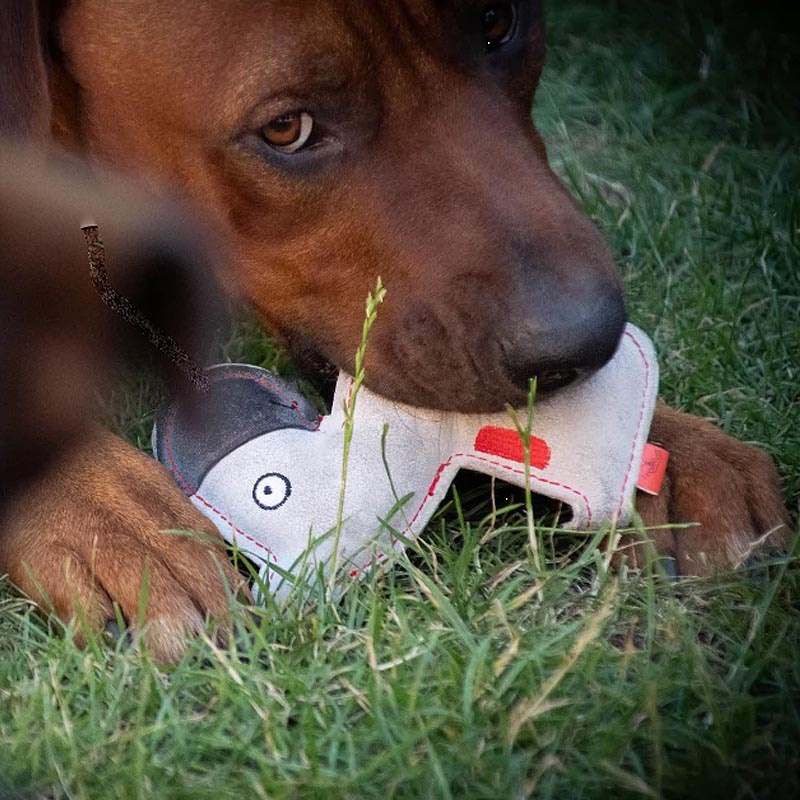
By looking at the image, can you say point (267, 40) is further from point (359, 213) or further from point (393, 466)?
point (393, 466)

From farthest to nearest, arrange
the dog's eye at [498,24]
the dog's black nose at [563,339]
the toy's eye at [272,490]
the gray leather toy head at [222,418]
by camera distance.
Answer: the dog's eye at [498,24]
the gray leather toy head at [222,418]
the toy's eye at [272,490]
the dog's black nose at [563,339]

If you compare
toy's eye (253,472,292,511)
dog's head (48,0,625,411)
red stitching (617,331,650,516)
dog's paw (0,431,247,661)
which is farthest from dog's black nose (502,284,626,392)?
dog's paw (0,431,247,661)

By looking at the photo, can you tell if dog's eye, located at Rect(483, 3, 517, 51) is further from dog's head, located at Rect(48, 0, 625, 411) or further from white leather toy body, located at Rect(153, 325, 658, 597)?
white leather toy body, located at Rect(153, 325, 658, 597)

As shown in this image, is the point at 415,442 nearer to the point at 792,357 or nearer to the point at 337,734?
the point at 337,734

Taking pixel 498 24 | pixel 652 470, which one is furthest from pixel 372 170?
pixel 652 470

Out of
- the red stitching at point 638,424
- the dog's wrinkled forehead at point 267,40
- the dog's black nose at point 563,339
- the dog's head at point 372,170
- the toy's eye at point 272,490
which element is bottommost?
the red stitching at point 638,424

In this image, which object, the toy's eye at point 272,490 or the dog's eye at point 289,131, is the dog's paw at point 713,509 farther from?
the dog's eye at point 289,131

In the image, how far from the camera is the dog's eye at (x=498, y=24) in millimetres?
2242

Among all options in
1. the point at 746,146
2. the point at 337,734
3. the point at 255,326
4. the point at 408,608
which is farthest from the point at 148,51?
the point at 746,146

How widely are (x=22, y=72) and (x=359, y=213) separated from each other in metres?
0.57

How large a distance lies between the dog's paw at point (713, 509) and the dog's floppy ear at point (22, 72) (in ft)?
3.74

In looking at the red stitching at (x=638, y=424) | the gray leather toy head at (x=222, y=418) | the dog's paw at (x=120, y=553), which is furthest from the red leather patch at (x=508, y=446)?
the dog's paw at (x=120, y=553)

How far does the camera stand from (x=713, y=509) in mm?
2104

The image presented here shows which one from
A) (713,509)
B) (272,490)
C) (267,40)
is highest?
(267,40)
